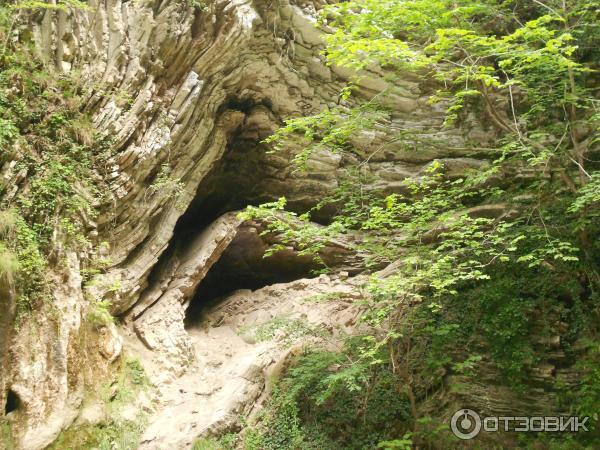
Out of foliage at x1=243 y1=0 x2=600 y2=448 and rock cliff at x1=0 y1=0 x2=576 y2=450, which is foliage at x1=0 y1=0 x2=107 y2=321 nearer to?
rock cliff at x1=0 y1=0 x2=576 y2=450

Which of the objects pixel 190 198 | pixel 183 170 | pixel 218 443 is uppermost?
pixel 183 170

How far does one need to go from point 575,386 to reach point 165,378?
5.82 metres

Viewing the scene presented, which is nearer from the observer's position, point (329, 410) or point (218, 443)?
point (218, 443)

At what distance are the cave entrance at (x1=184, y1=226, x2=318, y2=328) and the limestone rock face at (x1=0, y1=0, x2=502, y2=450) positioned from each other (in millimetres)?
74

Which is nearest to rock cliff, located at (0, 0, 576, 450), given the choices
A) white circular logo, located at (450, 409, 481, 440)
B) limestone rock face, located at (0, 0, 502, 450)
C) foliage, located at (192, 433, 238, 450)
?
limestone rock face, located at (0, 0, 502, 450)

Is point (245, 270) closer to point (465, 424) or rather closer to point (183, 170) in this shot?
point (183, 170)

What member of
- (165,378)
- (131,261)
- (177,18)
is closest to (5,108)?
(131,261)

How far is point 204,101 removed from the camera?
28.8 ft

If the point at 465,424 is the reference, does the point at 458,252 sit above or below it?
above

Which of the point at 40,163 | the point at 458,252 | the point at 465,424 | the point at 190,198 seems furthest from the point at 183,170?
the point at 465,424

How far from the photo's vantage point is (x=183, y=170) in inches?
340

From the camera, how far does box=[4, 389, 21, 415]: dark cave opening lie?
4910mm

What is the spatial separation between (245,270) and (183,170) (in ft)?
11.7

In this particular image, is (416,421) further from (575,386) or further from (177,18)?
(177,18)
